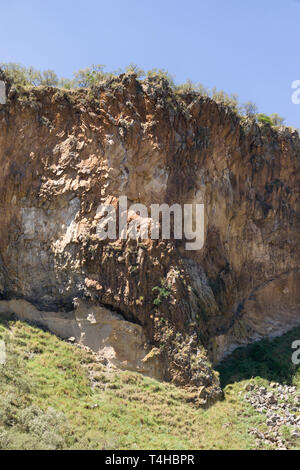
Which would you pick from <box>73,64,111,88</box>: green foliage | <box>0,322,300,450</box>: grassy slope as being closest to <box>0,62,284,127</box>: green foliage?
<box>73,64,111,88</box>: green foliage

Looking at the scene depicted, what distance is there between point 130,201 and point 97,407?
25.9 feet

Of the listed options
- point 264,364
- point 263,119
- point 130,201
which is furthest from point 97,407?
point 263,119

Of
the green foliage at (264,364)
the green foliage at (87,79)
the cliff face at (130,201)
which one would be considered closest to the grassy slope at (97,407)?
the green foliage at (264,364)

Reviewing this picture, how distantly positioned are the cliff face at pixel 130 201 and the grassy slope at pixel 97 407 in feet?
2.73

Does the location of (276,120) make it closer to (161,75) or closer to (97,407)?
(161,75)

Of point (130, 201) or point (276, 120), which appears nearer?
point (130, 201)

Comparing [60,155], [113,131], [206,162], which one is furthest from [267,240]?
[60,155]

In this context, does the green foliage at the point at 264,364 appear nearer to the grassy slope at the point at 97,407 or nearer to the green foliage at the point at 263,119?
the grassy slope at the point at 97,407

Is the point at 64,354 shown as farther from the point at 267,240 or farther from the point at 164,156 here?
the point at 267,240

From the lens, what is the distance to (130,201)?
1725 cm

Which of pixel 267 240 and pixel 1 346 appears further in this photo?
pixel 267 240

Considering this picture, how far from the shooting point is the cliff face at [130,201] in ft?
53.6
